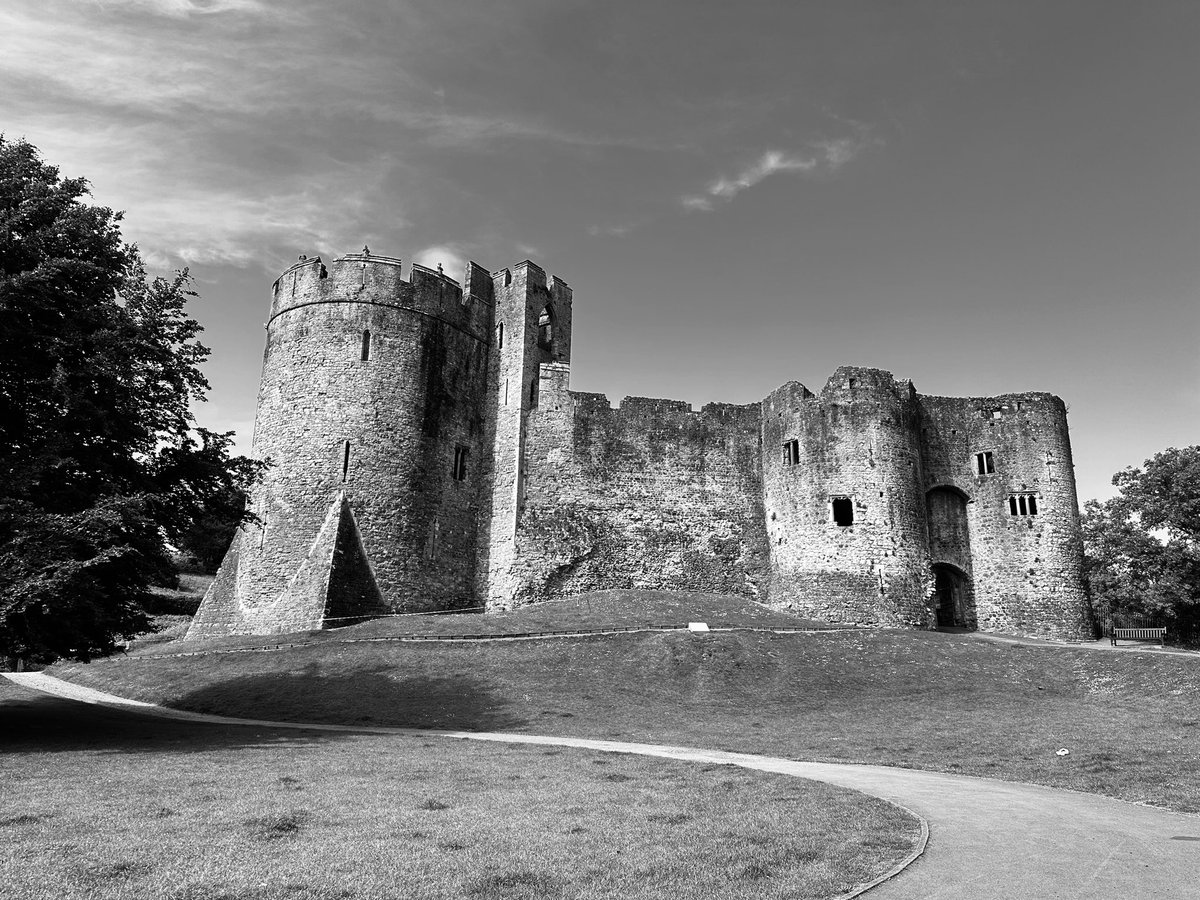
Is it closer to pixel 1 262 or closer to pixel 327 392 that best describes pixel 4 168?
pixel 1 262

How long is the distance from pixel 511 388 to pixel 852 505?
56.7 ft

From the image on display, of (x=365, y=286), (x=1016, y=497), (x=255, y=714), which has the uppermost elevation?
(x=365, y=286)

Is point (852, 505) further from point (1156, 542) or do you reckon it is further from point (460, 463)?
point (460, 463)

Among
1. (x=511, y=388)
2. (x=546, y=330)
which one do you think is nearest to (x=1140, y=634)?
(x=511, y=388)

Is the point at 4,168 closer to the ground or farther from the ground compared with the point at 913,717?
farther from the ground

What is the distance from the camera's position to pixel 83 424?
18812mm

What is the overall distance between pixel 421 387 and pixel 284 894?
32155 mm

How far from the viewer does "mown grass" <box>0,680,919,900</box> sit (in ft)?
24.0

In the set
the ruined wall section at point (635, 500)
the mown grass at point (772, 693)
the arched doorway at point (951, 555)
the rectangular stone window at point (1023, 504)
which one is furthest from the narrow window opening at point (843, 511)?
the rectangular stone window at point (1023, 504)

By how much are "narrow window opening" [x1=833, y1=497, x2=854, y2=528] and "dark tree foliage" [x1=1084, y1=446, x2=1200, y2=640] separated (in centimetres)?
1123

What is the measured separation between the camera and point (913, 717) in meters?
21.9

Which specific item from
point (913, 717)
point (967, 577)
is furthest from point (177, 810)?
point (967, 577)

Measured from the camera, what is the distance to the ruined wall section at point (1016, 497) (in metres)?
37.8

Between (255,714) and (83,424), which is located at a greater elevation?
(83,424)
